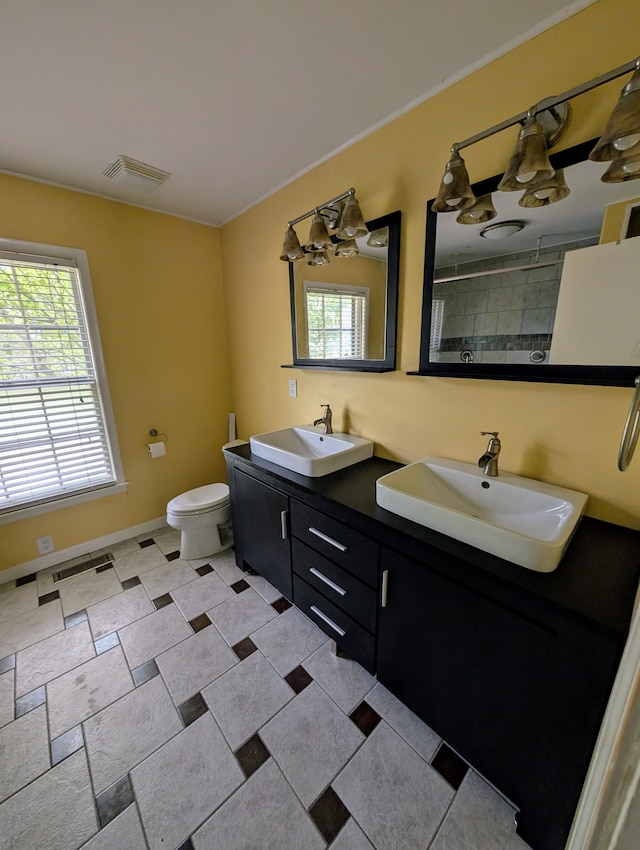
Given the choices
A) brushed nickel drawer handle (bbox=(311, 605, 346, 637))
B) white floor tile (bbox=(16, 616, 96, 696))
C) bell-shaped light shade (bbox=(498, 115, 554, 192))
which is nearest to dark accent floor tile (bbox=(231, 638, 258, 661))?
brushed nickel drawer handle (bbox=(311, 605, 346, 637))

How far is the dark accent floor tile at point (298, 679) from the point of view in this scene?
1409 millimetres

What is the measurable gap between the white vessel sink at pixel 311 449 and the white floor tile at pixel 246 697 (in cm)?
92

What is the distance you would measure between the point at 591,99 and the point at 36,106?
2.04 m

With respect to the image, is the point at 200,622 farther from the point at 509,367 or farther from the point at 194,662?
the point at 509,367

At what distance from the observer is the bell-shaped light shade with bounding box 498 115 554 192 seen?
969mm

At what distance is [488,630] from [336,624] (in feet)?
2.44

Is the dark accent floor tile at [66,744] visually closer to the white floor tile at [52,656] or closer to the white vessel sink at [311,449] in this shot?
the white floor tile at [52,656]

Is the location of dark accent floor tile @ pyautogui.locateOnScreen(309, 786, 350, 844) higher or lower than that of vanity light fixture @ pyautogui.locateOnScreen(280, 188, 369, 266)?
lower

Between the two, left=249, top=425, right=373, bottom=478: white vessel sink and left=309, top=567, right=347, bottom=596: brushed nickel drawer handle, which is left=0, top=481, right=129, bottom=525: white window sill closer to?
left=249, top=425, right=373, bottom=478: white vessel sink

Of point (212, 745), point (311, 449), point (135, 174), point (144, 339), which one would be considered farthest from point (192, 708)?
point (135, 174)

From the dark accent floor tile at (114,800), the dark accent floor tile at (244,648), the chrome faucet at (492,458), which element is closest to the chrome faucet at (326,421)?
the chrome faucet at (492,458)

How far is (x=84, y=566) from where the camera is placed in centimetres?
222

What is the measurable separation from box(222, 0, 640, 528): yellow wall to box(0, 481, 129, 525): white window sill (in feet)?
4.89

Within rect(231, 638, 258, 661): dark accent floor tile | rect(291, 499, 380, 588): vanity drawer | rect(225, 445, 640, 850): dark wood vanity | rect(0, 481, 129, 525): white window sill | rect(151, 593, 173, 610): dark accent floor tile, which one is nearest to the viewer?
rect(225, 445, 640, 850): dark wood vanity
